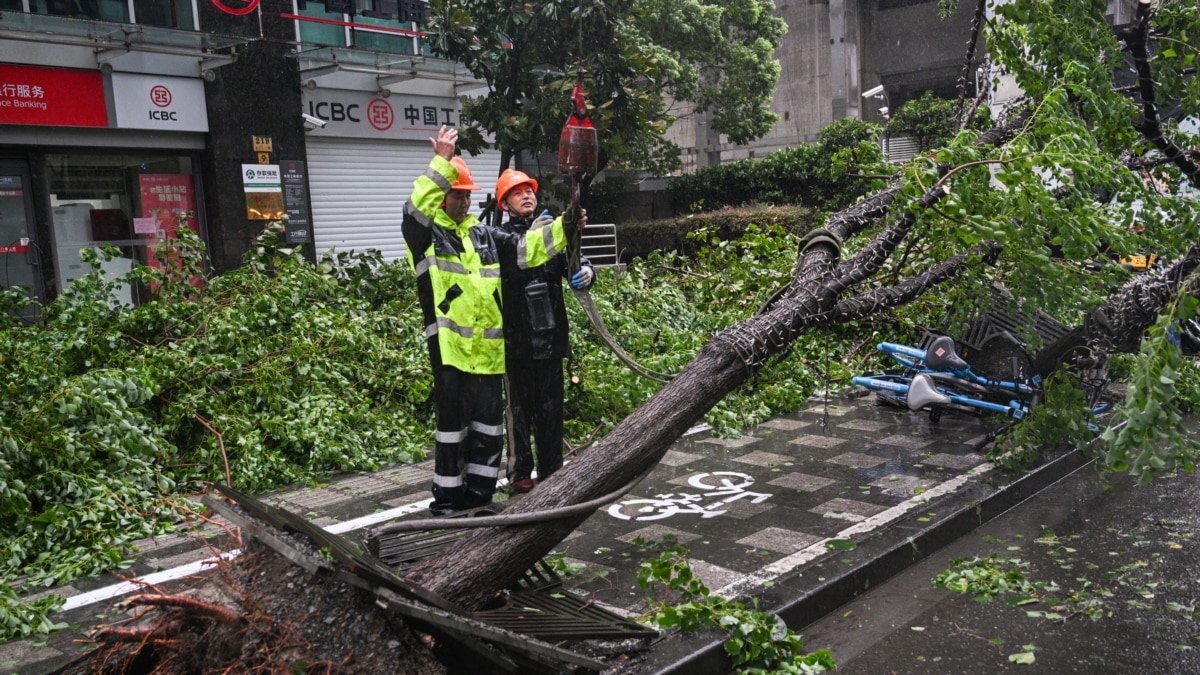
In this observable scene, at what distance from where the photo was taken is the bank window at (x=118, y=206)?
12.0 m

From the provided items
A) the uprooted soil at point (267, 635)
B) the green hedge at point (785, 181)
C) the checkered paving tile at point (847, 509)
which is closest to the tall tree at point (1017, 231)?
the uprooted soil at point (267, 635)

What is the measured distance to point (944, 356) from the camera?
7883 millimetres

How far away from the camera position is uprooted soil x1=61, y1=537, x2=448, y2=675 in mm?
3301

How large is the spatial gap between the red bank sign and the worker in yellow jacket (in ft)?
27.6

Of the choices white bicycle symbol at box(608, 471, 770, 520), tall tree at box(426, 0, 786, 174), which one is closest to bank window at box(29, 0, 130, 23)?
tall tree at box(426, 0, 786, 174)

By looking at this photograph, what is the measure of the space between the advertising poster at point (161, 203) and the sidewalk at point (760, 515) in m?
7.34

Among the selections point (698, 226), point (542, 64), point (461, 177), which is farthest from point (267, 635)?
point (698, 226)

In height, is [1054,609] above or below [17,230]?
below

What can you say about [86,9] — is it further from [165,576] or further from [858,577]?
[858,577]

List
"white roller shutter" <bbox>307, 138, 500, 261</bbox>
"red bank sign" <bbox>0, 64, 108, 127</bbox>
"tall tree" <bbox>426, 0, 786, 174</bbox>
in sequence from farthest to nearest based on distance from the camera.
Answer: "white roller shutter" <bbox>307, 138, 500, 261</bbox> → "red bank sign" <bbox>0, 64, 108, 127</bbox> → "tall tree" <bbox>426, 0, 786, 174</bbox>

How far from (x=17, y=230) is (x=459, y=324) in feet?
29.5

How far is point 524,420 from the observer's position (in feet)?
19.4

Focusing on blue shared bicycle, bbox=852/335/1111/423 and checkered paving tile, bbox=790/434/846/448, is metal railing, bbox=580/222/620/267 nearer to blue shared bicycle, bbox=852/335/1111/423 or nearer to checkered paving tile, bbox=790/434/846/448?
blue shared bicycle, bbox=852/335/1111/423

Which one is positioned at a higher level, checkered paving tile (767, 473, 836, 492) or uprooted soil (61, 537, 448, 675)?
uprooted soil (61, 537, 448, 675)
